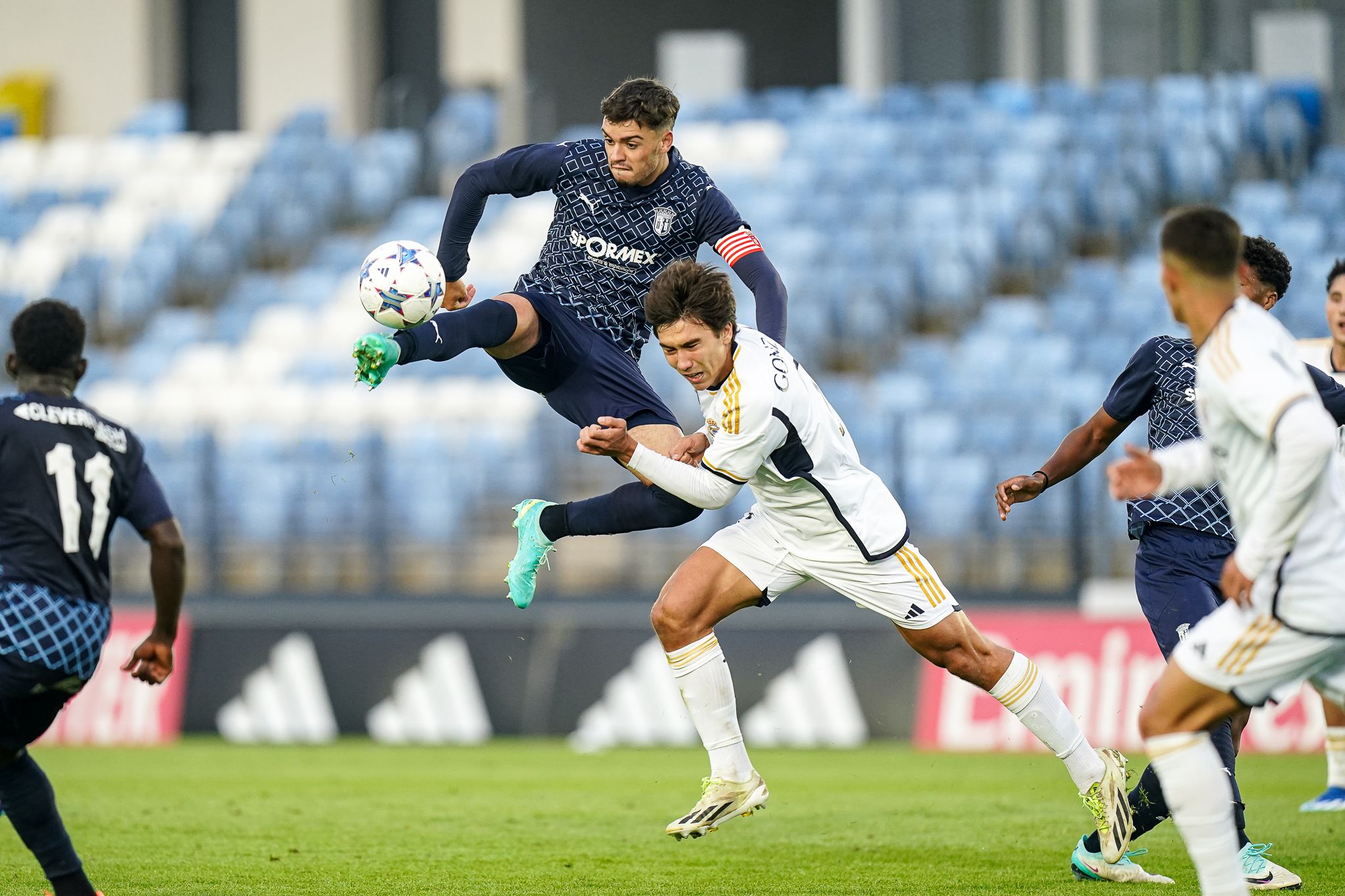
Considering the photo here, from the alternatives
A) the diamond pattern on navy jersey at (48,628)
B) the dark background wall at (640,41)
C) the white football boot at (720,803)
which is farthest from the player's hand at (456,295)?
the dark background wall at (640,41)

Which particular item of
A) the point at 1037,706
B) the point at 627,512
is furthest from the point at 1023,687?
the point at 627,512

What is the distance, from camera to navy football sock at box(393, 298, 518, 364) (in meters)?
6.00

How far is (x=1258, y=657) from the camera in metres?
4.41

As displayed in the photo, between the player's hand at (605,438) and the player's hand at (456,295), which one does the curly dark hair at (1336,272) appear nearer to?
the player's hand at (605,438)

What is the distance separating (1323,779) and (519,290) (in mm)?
6147

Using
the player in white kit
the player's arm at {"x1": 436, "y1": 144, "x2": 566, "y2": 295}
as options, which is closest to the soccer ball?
the player's arm at {"x1": 436, "y1": 144, "x2": 566, "y2": 295}

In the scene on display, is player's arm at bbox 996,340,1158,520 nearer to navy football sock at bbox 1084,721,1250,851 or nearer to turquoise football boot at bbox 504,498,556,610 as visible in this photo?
navy football sock at bbox 1084,721,1250,851

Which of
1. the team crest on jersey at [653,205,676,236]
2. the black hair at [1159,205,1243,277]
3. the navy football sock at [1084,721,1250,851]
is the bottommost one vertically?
the navy football sock at [1084,721,1250,851]

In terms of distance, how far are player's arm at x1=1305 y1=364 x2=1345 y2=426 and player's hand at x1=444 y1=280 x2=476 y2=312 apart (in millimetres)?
3272

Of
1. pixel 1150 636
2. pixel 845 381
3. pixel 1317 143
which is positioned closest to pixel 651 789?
pixel 1150 636

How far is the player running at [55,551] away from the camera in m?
5.13

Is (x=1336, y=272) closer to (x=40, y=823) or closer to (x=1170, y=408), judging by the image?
(x=1170, y=408)

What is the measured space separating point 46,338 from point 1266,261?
4336mm

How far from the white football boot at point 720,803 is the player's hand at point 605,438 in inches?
58.8
